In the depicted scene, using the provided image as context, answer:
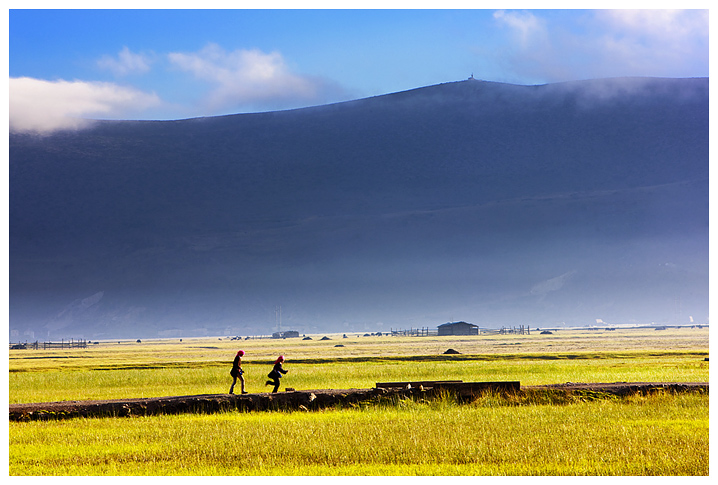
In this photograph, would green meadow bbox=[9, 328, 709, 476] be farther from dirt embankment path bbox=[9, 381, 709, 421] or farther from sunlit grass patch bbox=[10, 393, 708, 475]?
dirt embankment path bbox=[9, 381, 709, 421]

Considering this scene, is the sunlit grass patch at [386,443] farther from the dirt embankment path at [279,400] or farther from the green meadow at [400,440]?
the dirt embankment path at [279,400]

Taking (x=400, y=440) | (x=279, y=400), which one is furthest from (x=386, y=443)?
(x=279, y=400)

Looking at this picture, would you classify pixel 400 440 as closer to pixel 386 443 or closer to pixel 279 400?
pixel 386 443

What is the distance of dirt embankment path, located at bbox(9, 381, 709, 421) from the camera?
2673 cm

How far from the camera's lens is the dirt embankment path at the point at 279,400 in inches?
1053

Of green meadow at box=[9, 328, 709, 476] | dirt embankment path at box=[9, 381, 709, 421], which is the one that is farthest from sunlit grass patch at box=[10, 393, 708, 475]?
dirt embankment path at box=[9, 381, 709, 421]

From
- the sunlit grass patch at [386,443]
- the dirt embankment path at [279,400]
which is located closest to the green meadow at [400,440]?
the sunlit grass patch at [386,443]

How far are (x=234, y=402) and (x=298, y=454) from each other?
34.3 feet

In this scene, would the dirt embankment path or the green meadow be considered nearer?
the green meadow

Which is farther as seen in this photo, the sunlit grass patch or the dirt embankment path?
the dirt embankment path

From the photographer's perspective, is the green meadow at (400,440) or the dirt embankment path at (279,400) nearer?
the green meadow at (400,440)

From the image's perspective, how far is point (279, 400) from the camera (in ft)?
93.0
